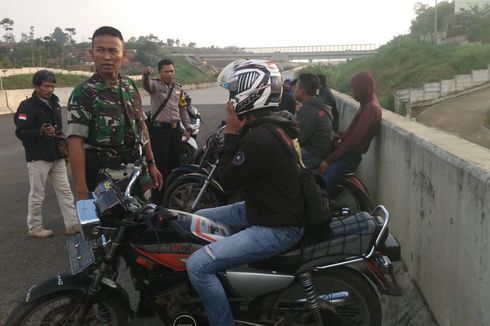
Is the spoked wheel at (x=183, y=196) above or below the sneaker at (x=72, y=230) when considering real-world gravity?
above

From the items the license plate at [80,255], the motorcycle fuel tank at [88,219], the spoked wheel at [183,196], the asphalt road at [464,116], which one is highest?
the motorcycle fuel tank at [88,219]

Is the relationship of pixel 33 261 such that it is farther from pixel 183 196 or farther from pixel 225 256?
pixel 225 256

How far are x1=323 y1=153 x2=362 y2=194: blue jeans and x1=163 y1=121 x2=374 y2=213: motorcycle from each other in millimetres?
69

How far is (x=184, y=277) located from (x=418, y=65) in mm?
40537

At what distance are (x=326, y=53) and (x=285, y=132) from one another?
11139 centimetres

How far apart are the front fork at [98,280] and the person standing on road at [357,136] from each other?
3051mm

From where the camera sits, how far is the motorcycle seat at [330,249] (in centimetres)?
300

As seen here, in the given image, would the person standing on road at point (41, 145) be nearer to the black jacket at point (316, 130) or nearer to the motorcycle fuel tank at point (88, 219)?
the black jacket at point (316, 130)

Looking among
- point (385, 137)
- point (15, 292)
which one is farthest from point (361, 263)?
point (15, 292)

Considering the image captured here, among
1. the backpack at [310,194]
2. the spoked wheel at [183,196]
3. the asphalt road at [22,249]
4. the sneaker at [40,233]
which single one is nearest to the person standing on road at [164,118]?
the spoked wheel at [183,196]

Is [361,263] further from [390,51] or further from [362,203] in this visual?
[390,51]

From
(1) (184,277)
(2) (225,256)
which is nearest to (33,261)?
(1) (184,277)

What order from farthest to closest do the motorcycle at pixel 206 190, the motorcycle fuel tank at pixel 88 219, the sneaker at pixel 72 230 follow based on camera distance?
the sneaker at pixel 72 230, the motorcycle at pixel 206 190, the motorcycle fuel tank at pixel 88 219

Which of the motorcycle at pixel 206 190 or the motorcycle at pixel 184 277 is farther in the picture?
the motorcycle at pixel 206 190
